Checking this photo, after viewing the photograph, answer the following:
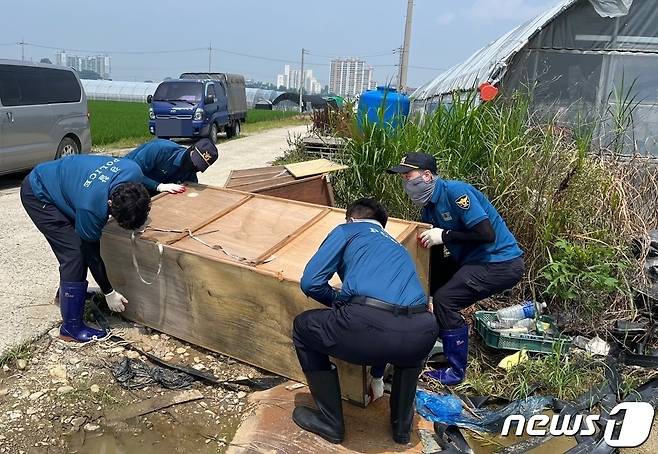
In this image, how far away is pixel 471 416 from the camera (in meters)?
3.58

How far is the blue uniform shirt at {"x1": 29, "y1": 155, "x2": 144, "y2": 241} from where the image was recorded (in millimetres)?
3711

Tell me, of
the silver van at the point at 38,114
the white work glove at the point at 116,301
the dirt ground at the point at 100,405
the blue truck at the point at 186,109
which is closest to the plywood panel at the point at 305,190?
the white work glove at the point at 116,301

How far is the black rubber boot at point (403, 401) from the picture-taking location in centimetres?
304

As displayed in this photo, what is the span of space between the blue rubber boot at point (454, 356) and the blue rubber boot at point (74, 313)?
95.3 inches

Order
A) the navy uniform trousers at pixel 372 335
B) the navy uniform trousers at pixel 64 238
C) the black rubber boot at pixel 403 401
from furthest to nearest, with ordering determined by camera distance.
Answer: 1. the navy uniform trousers at pixel 64 238
2. the black rubber boot at pixel 403 401
3. the navy uniform trousers at pixel 372 335

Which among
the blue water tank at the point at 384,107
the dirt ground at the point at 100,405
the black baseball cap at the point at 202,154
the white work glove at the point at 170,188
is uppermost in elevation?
the blue water tank at the point at 384,107

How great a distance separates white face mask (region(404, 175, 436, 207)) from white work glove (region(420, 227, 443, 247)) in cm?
21

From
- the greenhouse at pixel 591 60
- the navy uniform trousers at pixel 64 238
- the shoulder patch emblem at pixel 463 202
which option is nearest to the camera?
the shoulder patch emblem at pixel 463 202

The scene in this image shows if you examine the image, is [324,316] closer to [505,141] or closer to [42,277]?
[505,141]

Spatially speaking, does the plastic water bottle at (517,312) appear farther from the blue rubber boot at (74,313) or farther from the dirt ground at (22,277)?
the dirt ground at (22,277)

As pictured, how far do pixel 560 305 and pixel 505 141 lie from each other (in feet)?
5.08

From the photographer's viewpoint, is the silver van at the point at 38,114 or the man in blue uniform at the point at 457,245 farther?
the silver van at the point at 38,114

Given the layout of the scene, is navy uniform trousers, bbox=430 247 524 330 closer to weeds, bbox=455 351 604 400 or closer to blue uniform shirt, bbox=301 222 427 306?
weeds, bbox=455 351 604 400

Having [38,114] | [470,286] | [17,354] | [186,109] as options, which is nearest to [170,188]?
[17,354]
